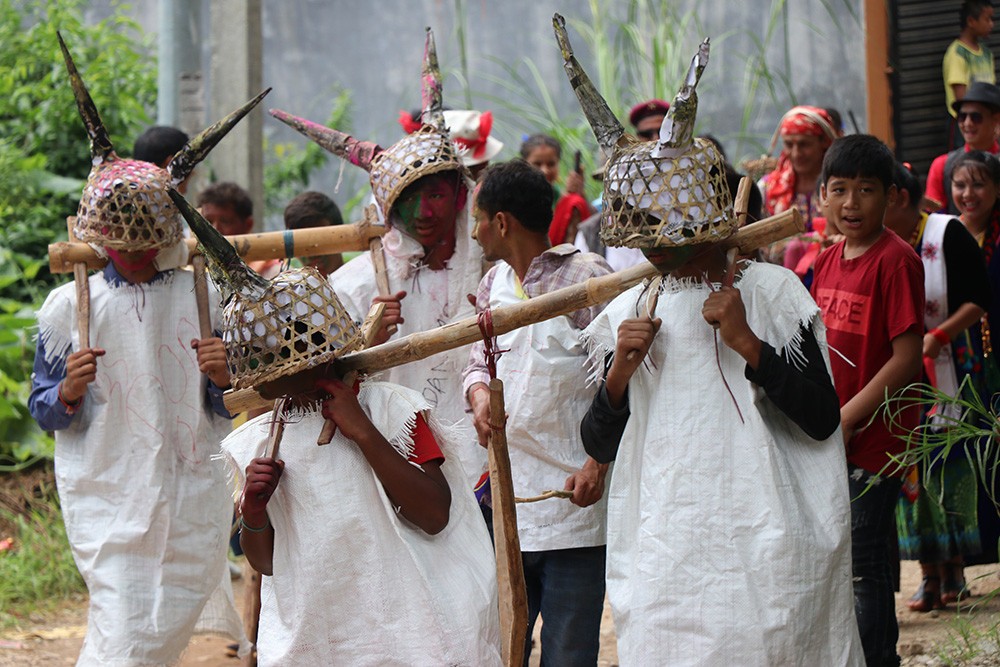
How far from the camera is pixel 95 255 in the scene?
5.69 m

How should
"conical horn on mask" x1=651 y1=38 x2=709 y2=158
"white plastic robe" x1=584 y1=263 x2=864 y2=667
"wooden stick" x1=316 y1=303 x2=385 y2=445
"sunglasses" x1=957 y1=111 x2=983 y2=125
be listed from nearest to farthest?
"conical horn on mask" x1=651 y1=38 x2=709 y2=158 → "white plastic robe" x1=584 y1=263 x2=864 y2=667 → "wooden stick" x1=316 y1=303 x2=385 y2=445 → "sunglasses" x1=957 y1=111 x2=983 y2=125

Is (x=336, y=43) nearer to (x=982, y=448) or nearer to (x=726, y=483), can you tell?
(x=982, y=448)

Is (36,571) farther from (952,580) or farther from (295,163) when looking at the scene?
(952,580)

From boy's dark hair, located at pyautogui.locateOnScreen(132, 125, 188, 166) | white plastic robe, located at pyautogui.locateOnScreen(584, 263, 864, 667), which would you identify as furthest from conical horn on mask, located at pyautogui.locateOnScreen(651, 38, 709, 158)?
boy's dark hair, located at pyautogui.locateOnScreen(132, 125, 188, 166)

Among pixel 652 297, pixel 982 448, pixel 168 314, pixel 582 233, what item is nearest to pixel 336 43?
pixel 582 233

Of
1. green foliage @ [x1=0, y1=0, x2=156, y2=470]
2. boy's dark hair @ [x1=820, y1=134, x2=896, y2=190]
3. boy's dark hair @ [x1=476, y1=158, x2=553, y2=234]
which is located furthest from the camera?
green foliage @ [x1=0, y1=0, x2=156, y2=470]

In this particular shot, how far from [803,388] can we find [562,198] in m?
5.40

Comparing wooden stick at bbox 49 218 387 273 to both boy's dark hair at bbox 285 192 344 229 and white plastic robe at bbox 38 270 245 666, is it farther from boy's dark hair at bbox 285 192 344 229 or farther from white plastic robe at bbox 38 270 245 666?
boy's dark hair at bbox 285 192 344 229

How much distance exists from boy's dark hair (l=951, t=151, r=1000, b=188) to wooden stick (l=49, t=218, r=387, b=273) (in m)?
2.75

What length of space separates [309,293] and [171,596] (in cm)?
237

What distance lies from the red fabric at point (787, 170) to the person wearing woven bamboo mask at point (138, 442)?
3.39 m

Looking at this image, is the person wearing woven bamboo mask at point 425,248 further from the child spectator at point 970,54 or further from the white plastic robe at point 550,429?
the child spectator at point 970,54

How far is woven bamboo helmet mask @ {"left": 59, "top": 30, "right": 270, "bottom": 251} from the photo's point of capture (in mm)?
5363

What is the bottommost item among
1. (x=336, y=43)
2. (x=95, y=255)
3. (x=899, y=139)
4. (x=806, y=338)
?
(x=806, y=338)
